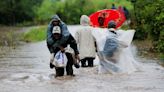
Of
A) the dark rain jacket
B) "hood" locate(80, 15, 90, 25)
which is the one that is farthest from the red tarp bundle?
the dark rain jacket

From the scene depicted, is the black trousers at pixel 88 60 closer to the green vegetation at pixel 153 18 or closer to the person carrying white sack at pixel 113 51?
the person carrying white sack at pixel 113 51

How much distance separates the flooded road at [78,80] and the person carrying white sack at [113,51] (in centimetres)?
35

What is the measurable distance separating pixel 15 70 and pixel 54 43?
2400 mm

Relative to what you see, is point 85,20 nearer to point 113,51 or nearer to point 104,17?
point 113,51

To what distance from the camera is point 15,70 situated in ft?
54.1

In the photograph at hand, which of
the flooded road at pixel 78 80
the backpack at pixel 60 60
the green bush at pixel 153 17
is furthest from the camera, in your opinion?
the green bush at pixel 153 17

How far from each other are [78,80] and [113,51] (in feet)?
6.32

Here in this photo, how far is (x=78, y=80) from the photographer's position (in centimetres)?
1409

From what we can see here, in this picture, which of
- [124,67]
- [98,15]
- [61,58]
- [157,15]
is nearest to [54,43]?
[61,58]

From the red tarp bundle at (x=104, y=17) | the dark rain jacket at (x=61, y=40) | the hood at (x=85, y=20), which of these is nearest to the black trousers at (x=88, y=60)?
the hood at (x=85, y=20)

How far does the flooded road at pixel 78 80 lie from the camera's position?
12.6 metres

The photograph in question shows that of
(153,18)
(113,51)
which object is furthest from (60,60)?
(153,18)

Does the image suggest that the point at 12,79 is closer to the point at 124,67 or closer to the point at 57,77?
the point at 57,77

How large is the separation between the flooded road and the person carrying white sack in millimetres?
345
